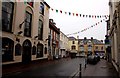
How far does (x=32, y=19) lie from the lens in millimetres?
27297

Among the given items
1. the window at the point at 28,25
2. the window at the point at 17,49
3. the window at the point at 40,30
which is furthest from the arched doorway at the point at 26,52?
the window at the point at 40,30

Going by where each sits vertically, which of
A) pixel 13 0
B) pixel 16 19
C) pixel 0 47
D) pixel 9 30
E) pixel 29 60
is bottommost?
pixel 29 60

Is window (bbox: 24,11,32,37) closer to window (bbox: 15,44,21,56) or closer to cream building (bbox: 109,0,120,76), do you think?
window (bbox: 15,44,21,56)

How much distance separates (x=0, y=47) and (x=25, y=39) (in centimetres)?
620

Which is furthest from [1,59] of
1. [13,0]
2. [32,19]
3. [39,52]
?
[39,52]

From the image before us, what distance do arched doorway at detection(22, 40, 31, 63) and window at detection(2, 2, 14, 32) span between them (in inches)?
167

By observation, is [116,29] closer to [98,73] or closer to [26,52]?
[98,73]

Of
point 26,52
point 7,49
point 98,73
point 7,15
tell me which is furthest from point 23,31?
point 98,73

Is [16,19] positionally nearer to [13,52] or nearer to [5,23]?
[5,23]

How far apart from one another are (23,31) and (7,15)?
407cm

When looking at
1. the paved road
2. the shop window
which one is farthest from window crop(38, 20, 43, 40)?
the paved road

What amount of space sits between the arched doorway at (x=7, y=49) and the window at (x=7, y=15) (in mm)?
1187

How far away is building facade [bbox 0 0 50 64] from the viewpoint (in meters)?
19.8

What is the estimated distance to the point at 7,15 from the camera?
20.1m
